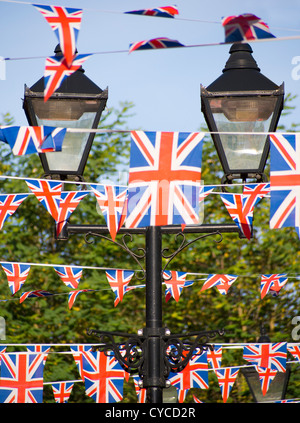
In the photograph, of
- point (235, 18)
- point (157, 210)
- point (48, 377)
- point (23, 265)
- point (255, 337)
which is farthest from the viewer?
point (255, 337)

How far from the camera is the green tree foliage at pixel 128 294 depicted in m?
16.5

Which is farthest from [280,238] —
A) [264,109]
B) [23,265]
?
[264,109]

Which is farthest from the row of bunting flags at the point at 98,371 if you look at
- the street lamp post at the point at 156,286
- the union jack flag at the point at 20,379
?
the street lamp post at the point at 156,286

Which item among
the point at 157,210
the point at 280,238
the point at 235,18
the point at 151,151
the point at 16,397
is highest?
the point at 280,238

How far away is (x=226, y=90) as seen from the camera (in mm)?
5957

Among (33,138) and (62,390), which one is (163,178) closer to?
(33,138)

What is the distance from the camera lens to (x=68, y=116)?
5.98 meters

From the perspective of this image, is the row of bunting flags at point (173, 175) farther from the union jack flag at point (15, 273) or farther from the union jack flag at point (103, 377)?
the union jack flag at point (103, 377)

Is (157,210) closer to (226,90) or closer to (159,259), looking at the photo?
(159,259)

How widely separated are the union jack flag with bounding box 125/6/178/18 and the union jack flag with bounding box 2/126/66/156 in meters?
1.33

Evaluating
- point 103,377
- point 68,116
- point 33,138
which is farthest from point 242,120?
point 103,377

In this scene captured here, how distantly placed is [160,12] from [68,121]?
1.60 meters

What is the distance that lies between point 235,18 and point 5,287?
513 inches

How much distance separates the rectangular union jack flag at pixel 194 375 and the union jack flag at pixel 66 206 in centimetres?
363
